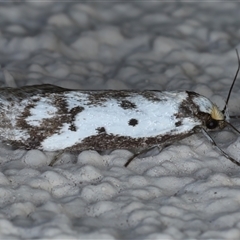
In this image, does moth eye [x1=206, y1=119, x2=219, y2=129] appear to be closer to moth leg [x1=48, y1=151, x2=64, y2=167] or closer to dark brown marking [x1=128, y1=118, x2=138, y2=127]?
dark brown marking [x1=128, y1=118, x2=138, y2=127]

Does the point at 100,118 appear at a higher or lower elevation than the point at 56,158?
higher

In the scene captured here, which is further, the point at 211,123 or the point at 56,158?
the point at 211,123

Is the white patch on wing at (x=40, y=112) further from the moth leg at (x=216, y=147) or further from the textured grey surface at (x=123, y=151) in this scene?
the moth leg at (x=216, y=147)

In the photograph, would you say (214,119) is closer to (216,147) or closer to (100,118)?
(216,147)

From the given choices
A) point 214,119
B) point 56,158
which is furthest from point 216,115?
point 56,158

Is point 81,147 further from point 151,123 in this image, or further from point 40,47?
point 40,47
